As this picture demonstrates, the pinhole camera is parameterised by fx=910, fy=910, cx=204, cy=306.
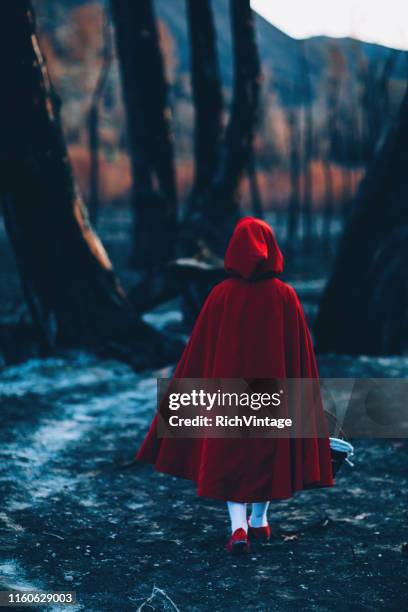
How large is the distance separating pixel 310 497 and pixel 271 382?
143cm

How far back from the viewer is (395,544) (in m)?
4.49

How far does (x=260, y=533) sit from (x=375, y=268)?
488cm

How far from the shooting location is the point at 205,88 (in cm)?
1273

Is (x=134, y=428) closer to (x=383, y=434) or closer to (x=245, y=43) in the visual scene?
(x=383, y=434)

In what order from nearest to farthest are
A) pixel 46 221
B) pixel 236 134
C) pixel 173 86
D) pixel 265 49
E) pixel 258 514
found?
pixel 258 514
pixel 46 221
pixel 236 134
pixel 173 86
pixel 265 49

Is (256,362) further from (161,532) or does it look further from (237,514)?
(161,532)

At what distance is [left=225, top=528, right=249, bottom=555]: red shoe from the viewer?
4246 mm

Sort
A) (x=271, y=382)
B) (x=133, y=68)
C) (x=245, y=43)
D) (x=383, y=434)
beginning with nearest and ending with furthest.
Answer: (x=271, y=382)
(x=383, y=434)
(x=245, y=43)
(x=133, y=68)

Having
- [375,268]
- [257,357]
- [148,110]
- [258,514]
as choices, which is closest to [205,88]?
[148,110]

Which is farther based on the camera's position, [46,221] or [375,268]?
[375,268]

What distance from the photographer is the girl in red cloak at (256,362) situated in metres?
4.23

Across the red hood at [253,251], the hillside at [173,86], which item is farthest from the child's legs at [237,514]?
the hillside at [173,86]

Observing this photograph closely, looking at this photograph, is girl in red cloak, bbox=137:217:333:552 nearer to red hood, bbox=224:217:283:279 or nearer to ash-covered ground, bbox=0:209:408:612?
red hood, bbox=224:217:283:279

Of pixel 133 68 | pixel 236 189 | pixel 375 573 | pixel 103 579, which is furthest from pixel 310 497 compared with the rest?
pixel 133 68
